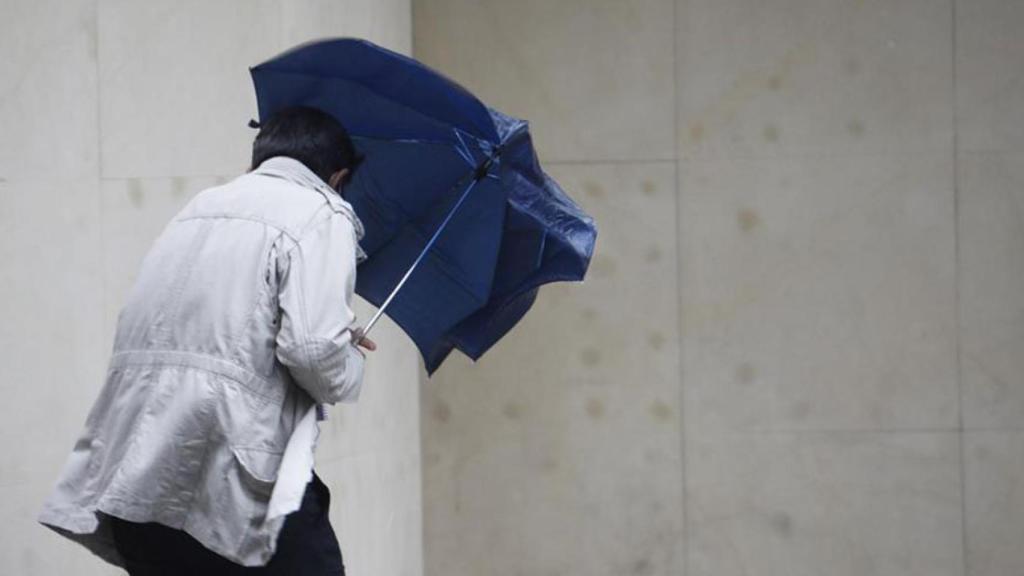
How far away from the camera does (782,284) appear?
6.93 meters

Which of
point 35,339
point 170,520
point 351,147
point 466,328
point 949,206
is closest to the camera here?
point 170,520

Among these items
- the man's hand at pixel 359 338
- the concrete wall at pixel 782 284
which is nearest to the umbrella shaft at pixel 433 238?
the man's hand at pixel 359 338

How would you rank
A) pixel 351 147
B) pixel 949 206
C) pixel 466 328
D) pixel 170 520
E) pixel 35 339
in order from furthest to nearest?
1. pixel 949 206
2. pixel 35 339
3. pixel 466 328
4. pixel 351 147
5. pixel 170 520

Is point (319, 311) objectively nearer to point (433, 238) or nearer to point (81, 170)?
point (433, 238)

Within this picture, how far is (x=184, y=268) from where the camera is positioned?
347cm

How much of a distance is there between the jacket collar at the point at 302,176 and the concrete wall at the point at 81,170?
185 centimetres

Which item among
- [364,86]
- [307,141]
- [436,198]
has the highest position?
[364,86]

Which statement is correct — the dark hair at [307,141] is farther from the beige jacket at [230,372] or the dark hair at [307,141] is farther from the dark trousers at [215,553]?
the dark trousers at [215,553]

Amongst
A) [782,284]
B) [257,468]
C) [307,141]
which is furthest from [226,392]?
[782,284]

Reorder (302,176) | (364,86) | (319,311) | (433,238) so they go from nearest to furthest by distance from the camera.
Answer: (319,311), (302,176), (364,86), (433,238)

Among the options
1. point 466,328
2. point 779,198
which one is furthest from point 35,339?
point 779,198

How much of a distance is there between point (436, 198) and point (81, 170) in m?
1.72

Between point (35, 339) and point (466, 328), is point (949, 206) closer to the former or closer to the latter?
point (466, 328)

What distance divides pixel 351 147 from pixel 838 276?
359 cm
